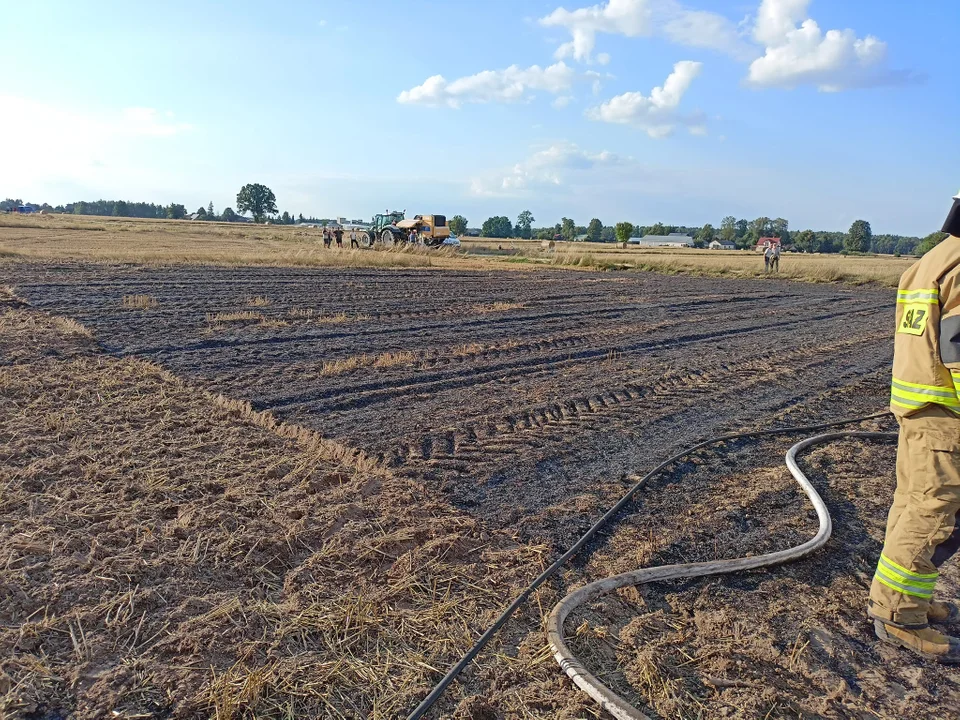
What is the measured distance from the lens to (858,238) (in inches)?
3420

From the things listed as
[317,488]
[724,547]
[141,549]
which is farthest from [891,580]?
[141,549]

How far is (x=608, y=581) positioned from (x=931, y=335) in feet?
5.76

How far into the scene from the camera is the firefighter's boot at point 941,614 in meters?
2.89

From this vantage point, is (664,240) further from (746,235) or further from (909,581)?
(909,581)

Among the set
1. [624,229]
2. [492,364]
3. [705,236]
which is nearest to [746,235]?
[705,236]

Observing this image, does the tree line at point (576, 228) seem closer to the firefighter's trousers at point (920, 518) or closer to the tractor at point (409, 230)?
the tractor at point (409, 230)

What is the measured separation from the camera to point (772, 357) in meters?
9.05

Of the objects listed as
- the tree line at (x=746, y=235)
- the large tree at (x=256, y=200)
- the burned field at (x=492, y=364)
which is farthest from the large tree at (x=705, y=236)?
the burned field at (x=492, y=364)

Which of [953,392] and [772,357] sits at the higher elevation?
[953,392]

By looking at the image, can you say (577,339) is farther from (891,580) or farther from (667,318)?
(891,580)

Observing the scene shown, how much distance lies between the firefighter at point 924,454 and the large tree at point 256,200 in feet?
340

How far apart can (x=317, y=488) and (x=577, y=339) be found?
6429 millimetres

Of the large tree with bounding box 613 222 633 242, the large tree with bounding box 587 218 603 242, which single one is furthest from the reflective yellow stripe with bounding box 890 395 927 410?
the large tree with bounding box 587 218 603 242

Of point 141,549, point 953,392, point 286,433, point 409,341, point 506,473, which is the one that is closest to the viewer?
point 953,392
